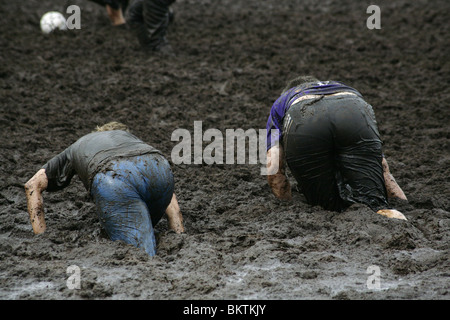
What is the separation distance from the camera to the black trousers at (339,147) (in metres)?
4.63

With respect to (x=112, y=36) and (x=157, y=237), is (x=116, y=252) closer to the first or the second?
(x=157, y=237)

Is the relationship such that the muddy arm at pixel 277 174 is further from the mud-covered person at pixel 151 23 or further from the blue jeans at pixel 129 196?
the mud-covered person at pixel 151 23

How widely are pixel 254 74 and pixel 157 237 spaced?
4.17 metres

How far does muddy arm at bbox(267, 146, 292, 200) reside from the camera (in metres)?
5.00

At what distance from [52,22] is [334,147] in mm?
6089

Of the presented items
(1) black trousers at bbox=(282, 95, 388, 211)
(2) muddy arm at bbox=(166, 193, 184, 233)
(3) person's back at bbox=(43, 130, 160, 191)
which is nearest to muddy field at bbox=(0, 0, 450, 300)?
(2) muddy arm at bbox=(166, 193, 184, 233)

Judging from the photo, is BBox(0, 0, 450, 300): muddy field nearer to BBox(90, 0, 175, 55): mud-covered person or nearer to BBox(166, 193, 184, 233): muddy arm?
BBox(166, 193, 184, 233): muddy arm

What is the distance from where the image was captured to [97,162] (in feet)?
14.4

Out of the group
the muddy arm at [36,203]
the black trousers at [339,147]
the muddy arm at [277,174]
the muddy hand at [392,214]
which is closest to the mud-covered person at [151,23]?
the muddy arm at [277,174]

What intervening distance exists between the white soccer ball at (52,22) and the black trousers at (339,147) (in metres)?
5.70

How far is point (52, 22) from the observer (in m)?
9.38

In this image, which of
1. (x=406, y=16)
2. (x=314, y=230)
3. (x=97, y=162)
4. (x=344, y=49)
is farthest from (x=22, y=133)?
(x=406, y=16)

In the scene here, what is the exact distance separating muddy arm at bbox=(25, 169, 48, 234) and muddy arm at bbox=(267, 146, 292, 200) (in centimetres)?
174

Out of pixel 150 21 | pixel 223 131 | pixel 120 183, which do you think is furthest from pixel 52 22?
pixel 120 183
